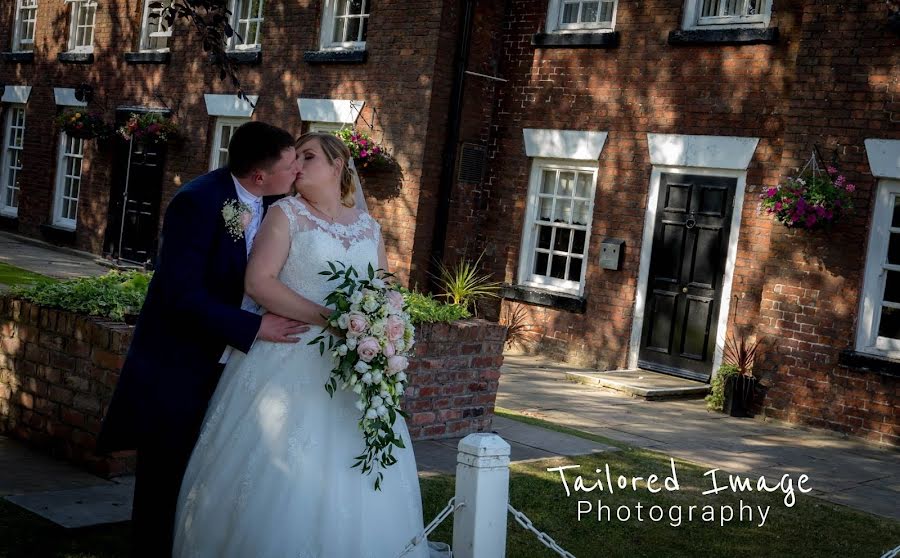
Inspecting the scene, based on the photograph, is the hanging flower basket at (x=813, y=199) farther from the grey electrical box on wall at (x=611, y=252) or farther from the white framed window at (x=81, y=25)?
the white framed window at (x=81, y=25)

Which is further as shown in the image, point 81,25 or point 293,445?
point 81,25

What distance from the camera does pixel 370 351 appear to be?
3967 millimetres

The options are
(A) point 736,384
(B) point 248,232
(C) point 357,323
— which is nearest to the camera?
(C) point 357,323

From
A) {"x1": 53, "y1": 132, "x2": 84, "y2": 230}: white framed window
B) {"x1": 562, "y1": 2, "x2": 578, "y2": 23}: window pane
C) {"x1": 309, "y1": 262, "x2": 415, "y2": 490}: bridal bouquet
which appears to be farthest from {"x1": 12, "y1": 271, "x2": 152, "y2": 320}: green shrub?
{"x1": 53, "y1": 132, "x2": 84, "y2": 230}: white framed window

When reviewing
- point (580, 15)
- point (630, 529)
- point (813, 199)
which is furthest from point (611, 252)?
point (630, 529)

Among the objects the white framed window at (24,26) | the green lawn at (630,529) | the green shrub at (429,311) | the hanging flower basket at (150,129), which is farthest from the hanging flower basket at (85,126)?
the green lawn at (630,529)

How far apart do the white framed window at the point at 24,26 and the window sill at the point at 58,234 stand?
408cm

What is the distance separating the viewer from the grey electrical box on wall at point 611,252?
11.7 m

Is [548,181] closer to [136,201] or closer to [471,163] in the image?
[471,163]

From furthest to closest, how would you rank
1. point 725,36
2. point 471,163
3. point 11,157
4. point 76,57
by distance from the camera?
point 11,157
point 76,57
point 471,163
point 725,36

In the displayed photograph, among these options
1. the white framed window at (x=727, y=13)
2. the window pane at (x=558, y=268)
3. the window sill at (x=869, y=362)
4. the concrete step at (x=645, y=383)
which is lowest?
the concrete step at (x=645, y=383)

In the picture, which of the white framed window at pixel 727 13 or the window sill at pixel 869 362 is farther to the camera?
the white framed window at pixel 727 13

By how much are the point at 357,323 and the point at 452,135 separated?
9.29 meters

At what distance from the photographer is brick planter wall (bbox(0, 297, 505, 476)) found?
5559mm
